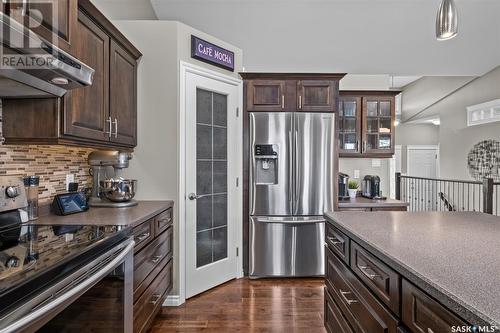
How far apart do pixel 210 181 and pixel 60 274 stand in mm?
2099

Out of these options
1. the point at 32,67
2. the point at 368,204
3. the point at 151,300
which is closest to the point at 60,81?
the point at 32,67

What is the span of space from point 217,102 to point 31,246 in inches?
89.9

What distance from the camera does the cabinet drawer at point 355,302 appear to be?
4.05ft

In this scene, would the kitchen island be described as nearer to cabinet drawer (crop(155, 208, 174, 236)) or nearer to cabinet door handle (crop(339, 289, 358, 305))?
cabinet door handle (crop(339, 289, 358, 305))

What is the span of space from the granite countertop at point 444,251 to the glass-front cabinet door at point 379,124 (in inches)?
85.2

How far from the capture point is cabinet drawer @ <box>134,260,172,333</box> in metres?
1.93

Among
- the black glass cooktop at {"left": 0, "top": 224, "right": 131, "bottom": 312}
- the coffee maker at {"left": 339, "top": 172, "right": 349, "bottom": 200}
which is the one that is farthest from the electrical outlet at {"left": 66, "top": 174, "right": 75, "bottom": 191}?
the coffee maker at {"left": 339, "top": 172, "right": 349, "bottom": 200}

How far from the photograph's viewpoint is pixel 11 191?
168 cm

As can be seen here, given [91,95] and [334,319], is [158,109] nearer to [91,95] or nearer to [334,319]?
[91,95]

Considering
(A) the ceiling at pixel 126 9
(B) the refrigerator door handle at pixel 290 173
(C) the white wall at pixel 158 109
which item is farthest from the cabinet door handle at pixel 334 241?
(A) the ceiling at pixel 126 9

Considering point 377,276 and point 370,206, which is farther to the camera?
point 370,206

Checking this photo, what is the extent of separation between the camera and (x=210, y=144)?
314 cm

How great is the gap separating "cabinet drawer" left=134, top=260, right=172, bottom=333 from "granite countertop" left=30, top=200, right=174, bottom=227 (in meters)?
0.53

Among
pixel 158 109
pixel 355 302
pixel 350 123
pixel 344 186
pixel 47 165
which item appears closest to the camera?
pixel 355 302
